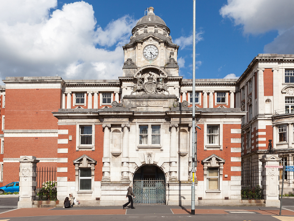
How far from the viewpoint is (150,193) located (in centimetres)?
2852

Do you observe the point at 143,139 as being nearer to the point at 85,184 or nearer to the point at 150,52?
the point at 85,184

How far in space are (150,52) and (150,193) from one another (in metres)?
34.8

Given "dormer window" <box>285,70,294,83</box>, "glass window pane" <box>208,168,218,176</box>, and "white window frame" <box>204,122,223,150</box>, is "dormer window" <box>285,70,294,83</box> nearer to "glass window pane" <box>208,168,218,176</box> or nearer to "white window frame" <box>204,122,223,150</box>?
"white window frame" <box>204,122,223,150</box>

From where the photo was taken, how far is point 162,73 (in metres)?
57.5

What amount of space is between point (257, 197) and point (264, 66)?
27007 millimetres

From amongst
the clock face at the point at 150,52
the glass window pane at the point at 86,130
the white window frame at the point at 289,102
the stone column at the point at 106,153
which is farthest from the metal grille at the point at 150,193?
the clock face at the point at 150,52

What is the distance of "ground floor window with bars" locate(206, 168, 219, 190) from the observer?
28.5m

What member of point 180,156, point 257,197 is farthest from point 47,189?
point 257,197

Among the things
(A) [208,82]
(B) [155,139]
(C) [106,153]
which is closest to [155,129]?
(B) [155,139]

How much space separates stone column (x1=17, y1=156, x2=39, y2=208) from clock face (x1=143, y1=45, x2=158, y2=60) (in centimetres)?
3504

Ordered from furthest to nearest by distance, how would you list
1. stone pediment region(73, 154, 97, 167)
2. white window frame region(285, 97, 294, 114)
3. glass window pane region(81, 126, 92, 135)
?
white window frame region(285, 97, 294, 114), glass window pane region(81, 126, 92, 135), stone pediment region(73, 154, 97, 167)

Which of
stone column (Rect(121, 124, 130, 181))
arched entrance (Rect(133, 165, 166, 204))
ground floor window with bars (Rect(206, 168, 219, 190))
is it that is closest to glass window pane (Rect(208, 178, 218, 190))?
ground floor window with bars (Rect(206, 168, 219, 190))

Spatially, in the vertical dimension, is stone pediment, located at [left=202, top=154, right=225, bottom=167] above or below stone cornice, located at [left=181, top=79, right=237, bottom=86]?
below

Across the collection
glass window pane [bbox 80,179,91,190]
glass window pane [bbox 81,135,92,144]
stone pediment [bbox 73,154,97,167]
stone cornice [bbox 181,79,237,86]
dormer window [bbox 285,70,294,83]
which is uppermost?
stone cornice [bbox 181,79,237,86]
